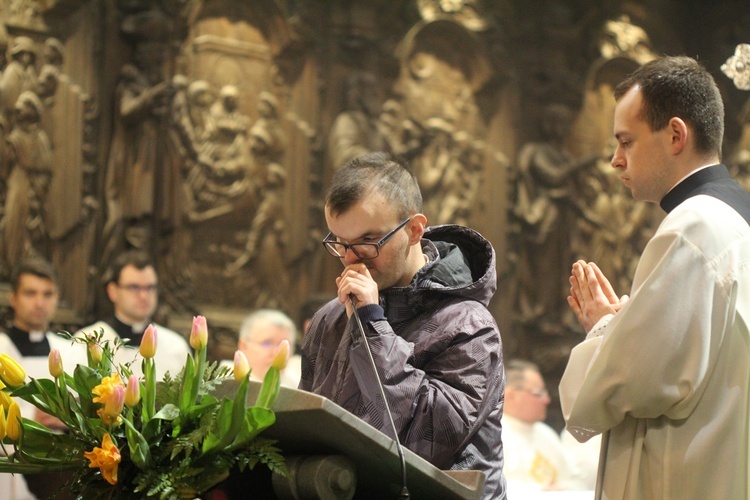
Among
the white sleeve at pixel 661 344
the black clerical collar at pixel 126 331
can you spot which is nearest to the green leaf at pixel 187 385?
the white sleeve at pixel 661 344

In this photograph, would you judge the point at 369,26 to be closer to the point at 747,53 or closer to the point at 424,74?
the point at 424,74

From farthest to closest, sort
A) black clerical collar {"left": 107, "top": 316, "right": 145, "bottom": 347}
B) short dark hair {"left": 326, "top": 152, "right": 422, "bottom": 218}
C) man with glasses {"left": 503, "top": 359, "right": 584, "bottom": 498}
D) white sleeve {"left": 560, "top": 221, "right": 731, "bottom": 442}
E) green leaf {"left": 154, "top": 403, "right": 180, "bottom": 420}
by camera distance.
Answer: man with glasses {"left": 503, "top": 359, "right": 584, "bottom": 498}, black clerical collar {"left": 107, "top": 316, "right": 145, "bottom": 347}, short dark hair {"left": 326, "top": 152, "right": 422, "bottom": 218}, white sleeve {"left": 560, "top": 221, "right": 731, "bottom": 442}, green leaf {"left": 154, "top": 403, "right": 180, "bottom": 420}

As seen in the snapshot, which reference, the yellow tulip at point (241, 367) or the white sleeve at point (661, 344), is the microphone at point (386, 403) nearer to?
the yellow tulip at point (241, 367)

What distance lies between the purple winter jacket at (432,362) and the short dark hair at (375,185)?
0.18m

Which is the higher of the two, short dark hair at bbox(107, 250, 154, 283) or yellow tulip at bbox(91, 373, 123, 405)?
yellow tulip at bbox(91, 373, 123, 405)

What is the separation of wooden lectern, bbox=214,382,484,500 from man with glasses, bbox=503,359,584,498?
16.3 ft

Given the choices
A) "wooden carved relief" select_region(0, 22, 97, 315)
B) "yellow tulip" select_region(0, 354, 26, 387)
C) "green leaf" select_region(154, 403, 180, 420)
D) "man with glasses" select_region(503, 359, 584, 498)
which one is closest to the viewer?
"green leaf" select_region(154, 403, 180, 420)

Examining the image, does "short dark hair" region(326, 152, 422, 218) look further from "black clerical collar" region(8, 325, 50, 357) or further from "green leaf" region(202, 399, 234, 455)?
"black clerical collar" region(8, 325, 50, 357)

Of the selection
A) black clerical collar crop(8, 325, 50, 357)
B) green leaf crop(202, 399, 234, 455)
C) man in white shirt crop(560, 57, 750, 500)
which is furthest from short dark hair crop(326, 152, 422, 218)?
black clerical collar crop(8, 325, 50, 357)

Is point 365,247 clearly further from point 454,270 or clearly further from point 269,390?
point 269,390

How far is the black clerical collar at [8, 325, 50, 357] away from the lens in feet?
22.3

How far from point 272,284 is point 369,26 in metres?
2.37

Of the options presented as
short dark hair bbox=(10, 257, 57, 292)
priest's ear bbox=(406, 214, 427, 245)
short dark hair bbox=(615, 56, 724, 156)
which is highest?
short dark hair bbox=(615, 56, 724, 156)

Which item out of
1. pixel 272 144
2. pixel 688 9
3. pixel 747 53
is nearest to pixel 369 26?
pixel 272 144
